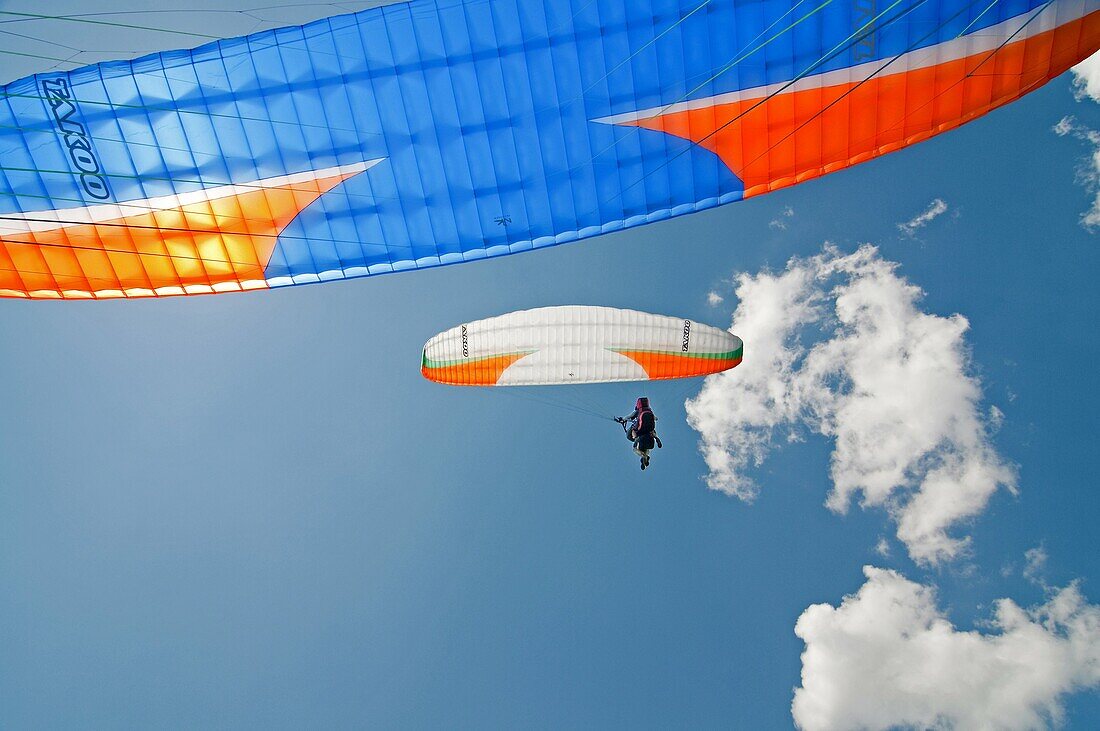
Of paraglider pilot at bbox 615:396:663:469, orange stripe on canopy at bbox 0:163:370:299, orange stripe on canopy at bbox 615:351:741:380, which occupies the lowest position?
orange stripe on canopy at bbox 0:163:370:299

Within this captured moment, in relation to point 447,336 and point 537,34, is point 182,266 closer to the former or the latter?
point 537,34

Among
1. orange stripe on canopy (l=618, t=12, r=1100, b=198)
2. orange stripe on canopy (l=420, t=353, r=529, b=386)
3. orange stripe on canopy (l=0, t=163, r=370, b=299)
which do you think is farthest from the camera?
orange stripe on canopy (l=420, t=353, r=529, b=386)

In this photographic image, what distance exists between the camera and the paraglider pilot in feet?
41.9

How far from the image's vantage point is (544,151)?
22.1 ft

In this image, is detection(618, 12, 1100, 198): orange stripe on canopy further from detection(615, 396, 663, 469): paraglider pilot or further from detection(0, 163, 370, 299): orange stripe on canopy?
detection(615, 396, 663, 469): paraglider pilot

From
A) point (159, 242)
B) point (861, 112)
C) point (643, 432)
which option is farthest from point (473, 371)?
point (861, 112)

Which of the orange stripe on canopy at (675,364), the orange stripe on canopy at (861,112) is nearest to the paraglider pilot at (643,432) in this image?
the orange stripe on canopy at (675,364)

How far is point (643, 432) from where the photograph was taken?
504 inches

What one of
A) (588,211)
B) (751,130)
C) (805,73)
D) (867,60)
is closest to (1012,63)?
(867,60)

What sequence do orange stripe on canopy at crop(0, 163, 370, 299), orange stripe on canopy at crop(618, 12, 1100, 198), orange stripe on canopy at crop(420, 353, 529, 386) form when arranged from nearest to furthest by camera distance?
1. orange stripe on canopy at crop(618, 12, 1100, 198)
2. orange stripe on canopy at crop(0, 163, 370, 299)
3. orange stripe on canopy at crop(420, 353, 529, 386)

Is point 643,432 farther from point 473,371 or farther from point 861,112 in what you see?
point 861,112

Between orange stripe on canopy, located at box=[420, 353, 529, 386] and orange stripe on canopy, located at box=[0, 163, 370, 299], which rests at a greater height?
orange stripe on canopy, located at box=[420, 353, 529, 386]

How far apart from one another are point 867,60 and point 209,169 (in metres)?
6.75

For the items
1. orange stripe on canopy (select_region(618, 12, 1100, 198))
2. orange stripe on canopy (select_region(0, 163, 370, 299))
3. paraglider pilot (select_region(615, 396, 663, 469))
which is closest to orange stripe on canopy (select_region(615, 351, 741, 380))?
paraglider pilot (select_region(615, 396, 663, 469))
